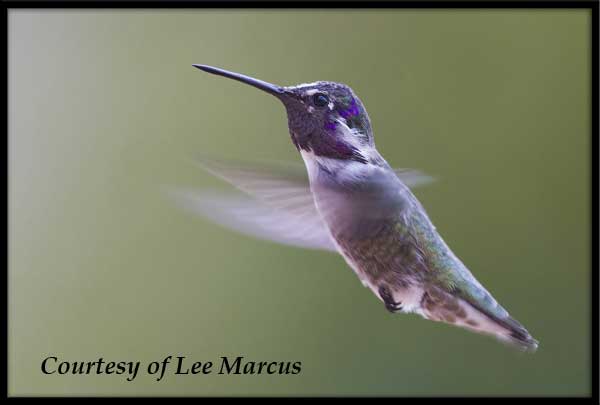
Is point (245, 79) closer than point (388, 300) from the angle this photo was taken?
Yes

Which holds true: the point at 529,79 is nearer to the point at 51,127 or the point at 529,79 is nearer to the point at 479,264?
the point at 479,264

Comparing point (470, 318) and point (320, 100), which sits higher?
point (320, 100)

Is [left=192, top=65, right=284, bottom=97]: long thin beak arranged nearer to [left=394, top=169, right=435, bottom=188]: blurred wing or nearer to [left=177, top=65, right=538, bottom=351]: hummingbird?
[left=177, top=65, right=538, bottom=351]: hummingbird

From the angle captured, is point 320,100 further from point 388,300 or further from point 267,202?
point 388,300

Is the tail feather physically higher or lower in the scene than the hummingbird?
lower

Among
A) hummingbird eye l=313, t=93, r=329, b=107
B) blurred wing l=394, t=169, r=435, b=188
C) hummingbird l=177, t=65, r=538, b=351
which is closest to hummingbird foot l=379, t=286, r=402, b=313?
hummingbird l=177, t=65, r=538, b=351

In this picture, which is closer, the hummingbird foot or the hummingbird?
the hummingbird

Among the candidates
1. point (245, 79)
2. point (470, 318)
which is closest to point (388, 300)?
point (470, 318)

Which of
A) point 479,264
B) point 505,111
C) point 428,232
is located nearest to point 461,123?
point 505,111
